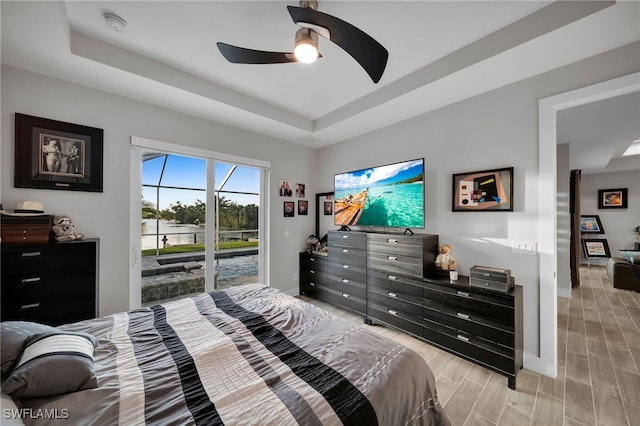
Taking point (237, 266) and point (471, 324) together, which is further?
point (237, 266)

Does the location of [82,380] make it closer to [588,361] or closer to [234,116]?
[234,116]

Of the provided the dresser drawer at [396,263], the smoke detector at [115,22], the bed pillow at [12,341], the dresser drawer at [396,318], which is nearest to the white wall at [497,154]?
the dresser drawer at [396,263]

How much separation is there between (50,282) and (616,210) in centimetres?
1038

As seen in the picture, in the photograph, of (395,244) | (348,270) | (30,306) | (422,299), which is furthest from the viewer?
(348,270)

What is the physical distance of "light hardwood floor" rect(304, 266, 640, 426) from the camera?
168 centimetres

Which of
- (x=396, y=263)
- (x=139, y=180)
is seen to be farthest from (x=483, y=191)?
(x=139, y=180)

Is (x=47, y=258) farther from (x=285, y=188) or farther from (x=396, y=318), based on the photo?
(x=396, y=318)

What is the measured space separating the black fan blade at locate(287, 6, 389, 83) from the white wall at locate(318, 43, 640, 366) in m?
1.55

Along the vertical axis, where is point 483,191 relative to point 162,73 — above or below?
below

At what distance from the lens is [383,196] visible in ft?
10.5

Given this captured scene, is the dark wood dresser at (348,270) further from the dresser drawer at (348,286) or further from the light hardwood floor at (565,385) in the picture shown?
the light hardwood floor at (565,385)

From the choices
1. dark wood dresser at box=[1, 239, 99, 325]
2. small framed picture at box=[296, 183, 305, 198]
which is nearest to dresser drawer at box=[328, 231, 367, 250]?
small framed picture at box=[296, 183, 305, 198]

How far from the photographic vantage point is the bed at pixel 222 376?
92 cm

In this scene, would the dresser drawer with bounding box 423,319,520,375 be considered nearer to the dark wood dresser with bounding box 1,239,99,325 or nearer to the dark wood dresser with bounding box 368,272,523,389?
the dark wood dresser with bounding box 368,272,523,389
